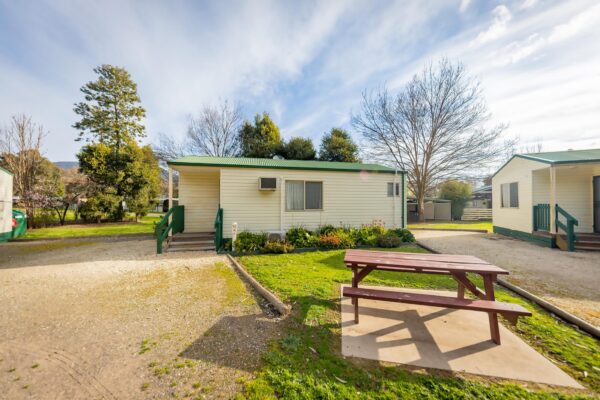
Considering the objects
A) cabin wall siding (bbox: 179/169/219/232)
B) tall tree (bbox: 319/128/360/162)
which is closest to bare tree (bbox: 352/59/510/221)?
tall tree (bbox: 319/128/360/162)

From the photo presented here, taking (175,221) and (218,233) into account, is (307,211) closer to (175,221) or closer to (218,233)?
(218,233)

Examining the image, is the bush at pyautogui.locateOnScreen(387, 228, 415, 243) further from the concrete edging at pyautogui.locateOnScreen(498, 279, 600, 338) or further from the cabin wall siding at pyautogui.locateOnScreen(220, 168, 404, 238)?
the concrete edging at pyautogui.locateOnScreen(498, 279, 600, 338)

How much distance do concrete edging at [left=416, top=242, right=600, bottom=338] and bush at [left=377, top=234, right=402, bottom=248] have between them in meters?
3.55

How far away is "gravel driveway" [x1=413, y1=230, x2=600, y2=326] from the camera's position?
12.0 ft

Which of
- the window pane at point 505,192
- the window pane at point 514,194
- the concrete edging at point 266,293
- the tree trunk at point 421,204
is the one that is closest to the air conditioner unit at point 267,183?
the concrete edging at point 266,293

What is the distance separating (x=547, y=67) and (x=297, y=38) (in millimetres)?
9002

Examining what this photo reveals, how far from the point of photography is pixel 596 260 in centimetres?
605

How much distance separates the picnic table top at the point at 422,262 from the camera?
115 inches

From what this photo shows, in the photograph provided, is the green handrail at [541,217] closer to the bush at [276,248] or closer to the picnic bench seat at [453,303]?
the picnic bench seat at [453,303]

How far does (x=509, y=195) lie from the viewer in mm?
10227

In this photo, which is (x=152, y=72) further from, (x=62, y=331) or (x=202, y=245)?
(x=62, y=331)

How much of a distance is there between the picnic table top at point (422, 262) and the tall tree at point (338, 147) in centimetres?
1533

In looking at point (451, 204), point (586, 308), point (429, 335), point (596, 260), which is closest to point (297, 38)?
point (429, 335)

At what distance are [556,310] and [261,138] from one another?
63.1ft
